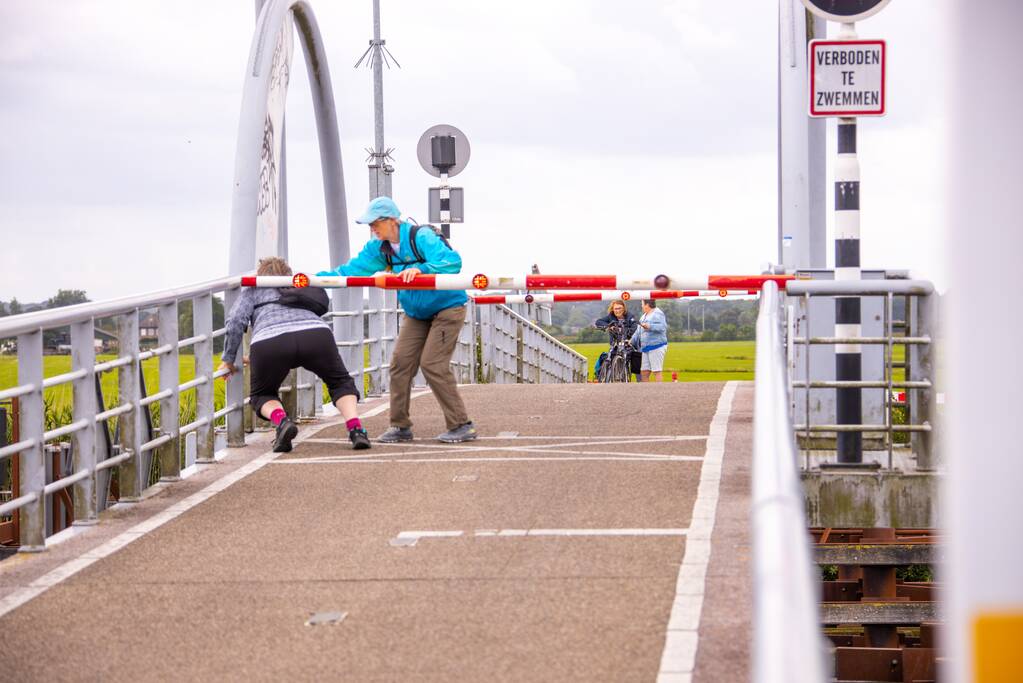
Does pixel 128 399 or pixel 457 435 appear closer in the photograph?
pixel 128 399

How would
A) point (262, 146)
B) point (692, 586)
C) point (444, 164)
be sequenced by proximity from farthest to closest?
point (444, 164)
point (262, 146)
point (692, 586)

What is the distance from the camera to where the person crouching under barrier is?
34.0 feet

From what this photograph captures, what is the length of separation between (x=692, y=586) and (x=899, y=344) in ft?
12.0

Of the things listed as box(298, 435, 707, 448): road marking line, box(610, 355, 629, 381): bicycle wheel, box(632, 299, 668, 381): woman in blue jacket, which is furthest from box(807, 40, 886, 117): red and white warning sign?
box(610, 355, 629, 381): bicycle wheel

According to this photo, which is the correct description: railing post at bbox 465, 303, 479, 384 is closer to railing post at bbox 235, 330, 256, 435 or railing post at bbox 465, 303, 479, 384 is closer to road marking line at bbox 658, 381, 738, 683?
railing post at bbox 235, 330, 256, 435

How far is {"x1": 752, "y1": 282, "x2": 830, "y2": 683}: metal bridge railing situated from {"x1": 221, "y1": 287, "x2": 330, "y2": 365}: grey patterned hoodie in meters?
7.56

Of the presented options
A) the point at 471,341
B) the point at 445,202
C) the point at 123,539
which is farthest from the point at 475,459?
the point at 471,341

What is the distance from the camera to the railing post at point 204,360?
1005 cm

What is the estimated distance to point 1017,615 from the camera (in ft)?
5.44

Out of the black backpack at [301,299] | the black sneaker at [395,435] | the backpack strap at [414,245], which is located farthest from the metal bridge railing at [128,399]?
the backpack strap at [414,245]

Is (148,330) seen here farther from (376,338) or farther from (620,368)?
(620,368)

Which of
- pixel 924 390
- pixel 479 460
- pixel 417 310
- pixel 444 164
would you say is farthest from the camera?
pixel 444 164

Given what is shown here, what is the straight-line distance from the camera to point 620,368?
79.7 feet

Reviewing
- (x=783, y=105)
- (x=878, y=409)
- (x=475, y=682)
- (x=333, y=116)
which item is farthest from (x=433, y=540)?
(x=333, y=116)
